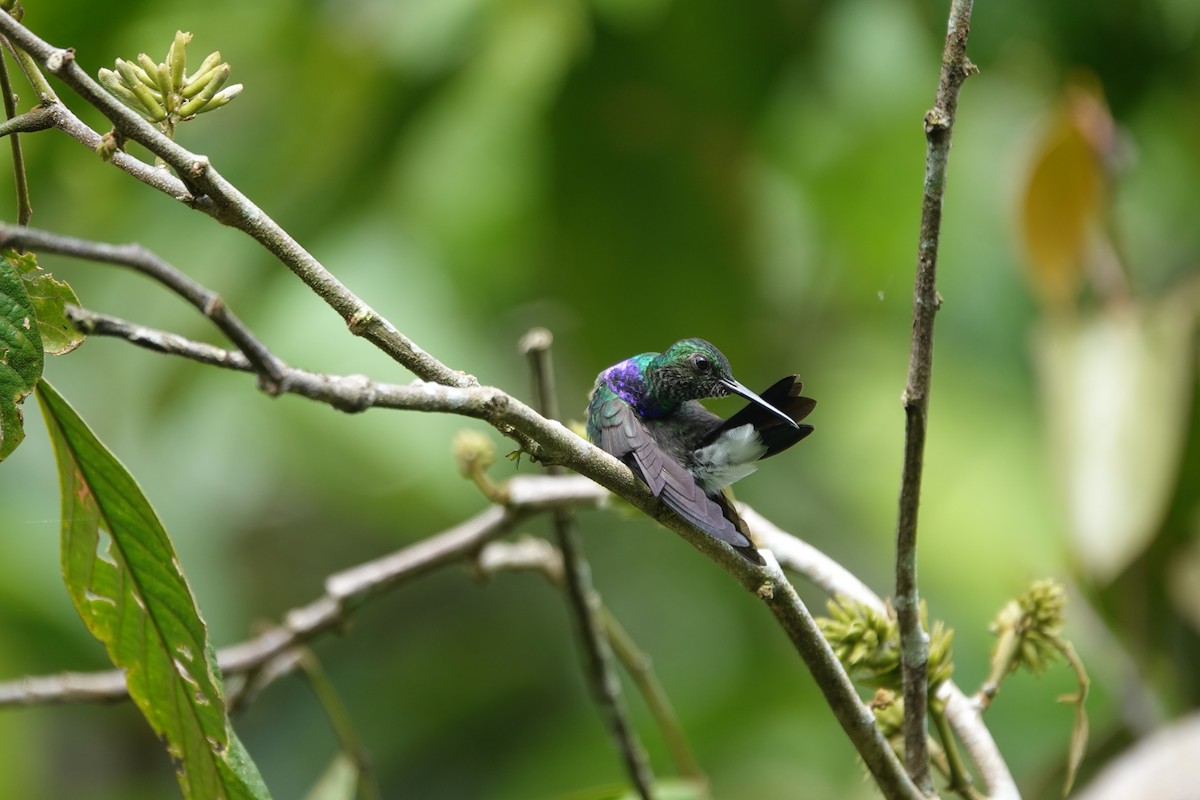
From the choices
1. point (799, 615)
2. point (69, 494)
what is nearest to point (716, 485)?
point (799, 615)

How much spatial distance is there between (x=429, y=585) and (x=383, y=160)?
1.84 m

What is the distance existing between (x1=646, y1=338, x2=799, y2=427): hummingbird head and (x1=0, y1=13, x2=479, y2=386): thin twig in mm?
447

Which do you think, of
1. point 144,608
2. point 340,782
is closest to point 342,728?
point 340,782

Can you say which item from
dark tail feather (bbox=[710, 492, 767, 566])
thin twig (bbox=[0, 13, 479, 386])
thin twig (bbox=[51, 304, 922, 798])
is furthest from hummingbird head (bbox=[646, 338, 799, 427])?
thin twig (bbox=[0, 13, 479, 386])

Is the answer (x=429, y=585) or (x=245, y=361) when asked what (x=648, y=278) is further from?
(x=245, y=361)

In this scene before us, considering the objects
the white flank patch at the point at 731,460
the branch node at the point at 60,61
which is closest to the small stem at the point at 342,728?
the white flank patch at the point at 731,460

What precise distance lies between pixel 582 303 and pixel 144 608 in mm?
2621

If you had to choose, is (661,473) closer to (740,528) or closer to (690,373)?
(740,528)

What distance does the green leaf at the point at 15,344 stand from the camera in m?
0.90

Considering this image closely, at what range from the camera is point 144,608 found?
1134mm

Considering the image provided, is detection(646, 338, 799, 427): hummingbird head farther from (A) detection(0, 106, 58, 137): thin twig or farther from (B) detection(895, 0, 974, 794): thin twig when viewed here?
(A) detection(0, 106, 58, 137): thin twig

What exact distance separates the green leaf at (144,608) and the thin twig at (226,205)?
38cm

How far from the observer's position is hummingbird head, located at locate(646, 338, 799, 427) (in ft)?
3.97

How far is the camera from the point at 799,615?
0.93m
